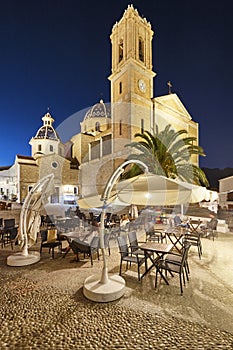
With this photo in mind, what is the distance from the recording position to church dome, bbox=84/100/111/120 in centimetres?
3672

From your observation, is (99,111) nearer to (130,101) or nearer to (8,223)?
(130,101)

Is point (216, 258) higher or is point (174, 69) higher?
point (174, 69)

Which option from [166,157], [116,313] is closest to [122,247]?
[116,313]

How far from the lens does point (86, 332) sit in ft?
9.62

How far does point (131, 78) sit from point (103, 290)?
22502 millimetres

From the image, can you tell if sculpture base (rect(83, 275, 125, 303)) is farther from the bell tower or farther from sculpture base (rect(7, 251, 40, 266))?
the bell tower

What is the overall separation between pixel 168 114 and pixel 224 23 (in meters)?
17.9

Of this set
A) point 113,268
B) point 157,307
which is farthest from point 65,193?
point 157,307

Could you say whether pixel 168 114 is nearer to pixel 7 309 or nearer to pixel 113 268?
pixel 113 268

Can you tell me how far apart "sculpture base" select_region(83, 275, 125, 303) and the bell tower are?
18273mm

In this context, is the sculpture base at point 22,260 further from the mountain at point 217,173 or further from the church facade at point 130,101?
the mountain at point 217,173

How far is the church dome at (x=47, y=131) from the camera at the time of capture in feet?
120

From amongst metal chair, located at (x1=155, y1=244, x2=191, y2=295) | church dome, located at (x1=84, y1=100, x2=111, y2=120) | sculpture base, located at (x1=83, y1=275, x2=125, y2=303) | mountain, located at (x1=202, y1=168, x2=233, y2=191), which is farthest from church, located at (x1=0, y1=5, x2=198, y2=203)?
mountain, located at (x1=202, y1=168, x2=233, y2=191)

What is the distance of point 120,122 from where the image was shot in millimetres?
23047
